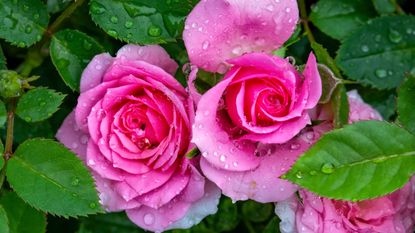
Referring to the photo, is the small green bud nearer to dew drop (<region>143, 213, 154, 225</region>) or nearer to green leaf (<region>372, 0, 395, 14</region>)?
dew drop (<region>143, 213, 154, 225</region>)

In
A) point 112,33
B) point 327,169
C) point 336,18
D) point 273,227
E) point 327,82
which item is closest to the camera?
point 327,169

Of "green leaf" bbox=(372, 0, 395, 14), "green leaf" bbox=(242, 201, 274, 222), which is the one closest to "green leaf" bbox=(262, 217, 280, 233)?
"green leaf" bbox=(242, 201, 274, 222)

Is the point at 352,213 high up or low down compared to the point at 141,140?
down

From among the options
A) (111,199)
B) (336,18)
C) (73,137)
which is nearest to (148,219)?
(111,199)

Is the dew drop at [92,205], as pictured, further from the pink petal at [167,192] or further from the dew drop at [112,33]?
the dew drop at [112,33]

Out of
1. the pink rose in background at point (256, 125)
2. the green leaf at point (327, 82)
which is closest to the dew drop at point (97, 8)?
the pink rose in background at point (256, 125)

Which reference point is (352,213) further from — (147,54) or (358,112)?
(147,54)
